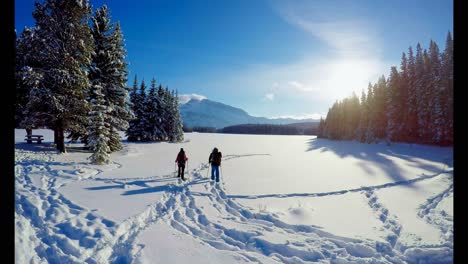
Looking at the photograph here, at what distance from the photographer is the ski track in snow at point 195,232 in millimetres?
5480

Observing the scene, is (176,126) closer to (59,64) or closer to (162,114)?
(162,114)

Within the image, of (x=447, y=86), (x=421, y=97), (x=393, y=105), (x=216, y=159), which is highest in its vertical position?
(x=447, y=86)

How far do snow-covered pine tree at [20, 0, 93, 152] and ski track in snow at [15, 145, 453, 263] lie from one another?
10380 millimetres

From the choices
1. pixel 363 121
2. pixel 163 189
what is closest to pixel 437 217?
pixel 163 189

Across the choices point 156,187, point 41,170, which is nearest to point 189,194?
point 156,187

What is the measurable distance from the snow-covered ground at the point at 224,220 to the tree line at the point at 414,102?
93.0 feet

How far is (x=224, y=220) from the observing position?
7805 millimetres

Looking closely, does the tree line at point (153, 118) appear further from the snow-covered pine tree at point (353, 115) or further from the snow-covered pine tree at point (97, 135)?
the snow-covered pine tree at point (353, 115)

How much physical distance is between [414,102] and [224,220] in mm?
50774

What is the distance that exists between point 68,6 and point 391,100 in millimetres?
54748

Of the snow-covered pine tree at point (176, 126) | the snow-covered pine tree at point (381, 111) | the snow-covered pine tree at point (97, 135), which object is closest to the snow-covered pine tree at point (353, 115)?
the snow-covered pine tree at point (381, 111)

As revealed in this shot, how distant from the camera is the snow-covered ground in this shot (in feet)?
18.3

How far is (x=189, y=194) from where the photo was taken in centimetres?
1071

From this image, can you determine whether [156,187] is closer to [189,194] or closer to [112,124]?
[189,194]
